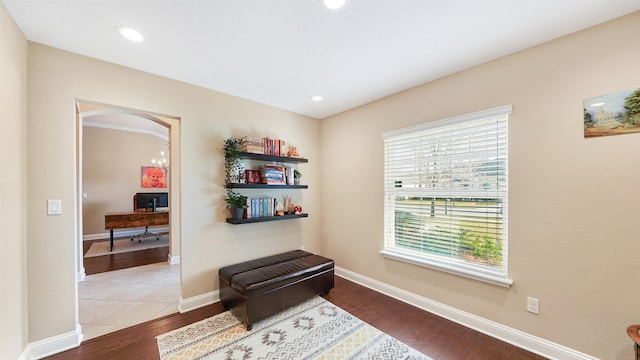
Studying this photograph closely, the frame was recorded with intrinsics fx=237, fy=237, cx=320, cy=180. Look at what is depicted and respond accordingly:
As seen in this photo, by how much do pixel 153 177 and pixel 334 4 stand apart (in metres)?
7.38

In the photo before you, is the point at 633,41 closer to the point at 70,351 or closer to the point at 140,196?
the point at 70,351

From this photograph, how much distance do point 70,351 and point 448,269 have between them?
345 centimetres

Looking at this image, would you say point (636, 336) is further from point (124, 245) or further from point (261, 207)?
point (124, 245)

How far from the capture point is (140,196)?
571cm

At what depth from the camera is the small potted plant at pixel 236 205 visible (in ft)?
9.29

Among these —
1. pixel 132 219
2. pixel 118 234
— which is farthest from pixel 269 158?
pixel 118 234

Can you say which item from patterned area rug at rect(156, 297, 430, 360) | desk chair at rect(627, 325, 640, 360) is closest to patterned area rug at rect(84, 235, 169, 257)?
patterned area rug at rect(156, 297, 430, 360)

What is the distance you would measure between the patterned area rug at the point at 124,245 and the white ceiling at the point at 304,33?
446 centimetres

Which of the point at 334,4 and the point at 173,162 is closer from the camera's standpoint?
the point at 334,4

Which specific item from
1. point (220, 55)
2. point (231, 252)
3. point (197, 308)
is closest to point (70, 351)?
point (197, 308)

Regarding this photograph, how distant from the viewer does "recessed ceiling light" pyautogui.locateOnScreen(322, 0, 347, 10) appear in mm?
1491

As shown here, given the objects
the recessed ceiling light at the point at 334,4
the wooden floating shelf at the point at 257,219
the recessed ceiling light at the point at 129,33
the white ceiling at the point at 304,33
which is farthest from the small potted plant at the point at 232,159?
the recessed ceiling light at the point at 334,4

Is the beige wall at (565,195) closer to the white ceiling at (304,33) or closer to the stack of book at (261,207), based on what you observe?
the white ceiling at (304,33)

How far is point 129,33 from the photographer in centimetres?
181
